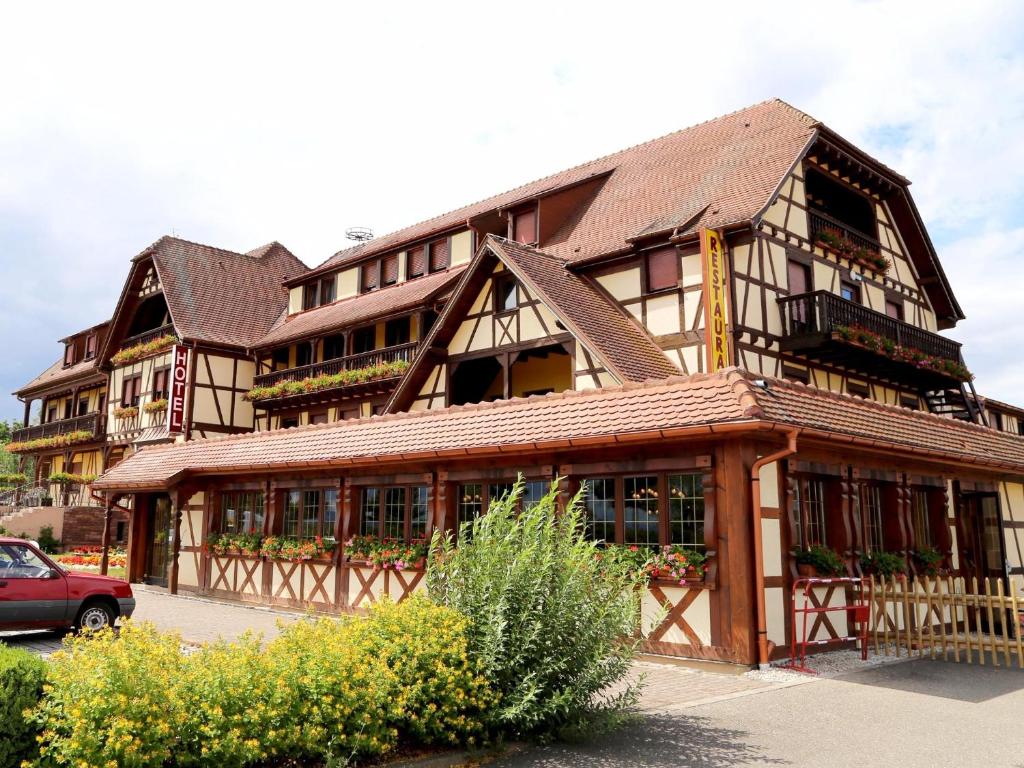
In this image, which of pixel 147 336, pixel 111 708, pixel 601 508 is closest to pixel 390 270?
pixel 147 336

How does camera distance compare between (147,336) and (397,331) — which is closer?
(397,331)

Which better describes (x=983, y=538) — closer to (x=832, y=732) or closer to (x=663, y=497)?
(x=663, y=497)

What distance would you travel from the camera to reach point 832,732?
7254mm

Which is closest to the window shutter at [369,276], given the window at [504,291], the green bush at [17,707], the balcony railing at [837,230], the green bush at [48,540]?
the window at [504,291]

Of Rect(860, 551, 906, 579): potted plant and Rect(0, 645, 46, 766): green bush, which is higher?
Rect(860, 551, 906, 579): potted plant

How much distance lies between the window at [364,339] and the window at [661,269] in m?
12.1

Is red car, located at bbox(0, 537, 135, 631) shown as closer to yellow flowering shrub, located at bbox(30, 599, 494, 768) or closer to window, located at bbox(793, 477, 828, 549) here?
yellow flowering shrub, located at bbox(30, 599, 494, 768)

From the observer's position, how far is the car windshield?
11909mm

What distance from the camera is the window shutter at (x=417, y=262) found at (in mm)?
28766

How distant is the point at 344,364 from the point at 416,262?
4.26 m

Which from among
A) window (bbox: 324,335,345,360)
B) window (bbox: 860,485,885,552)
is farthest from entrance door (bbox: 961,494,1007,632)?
window (bbox: 324,335,345,360)

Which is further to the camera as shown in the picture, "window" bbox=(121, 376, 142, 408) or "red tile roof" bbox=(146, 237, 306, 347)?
"window" bbox=(121, 376, 142, 408)

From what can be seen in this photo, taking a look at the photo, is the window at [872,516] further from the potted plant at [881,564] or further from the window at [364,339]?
the window at [364,339]

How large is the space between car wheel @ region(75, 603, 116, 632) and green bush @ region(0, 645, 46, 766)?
7638 millimetres
